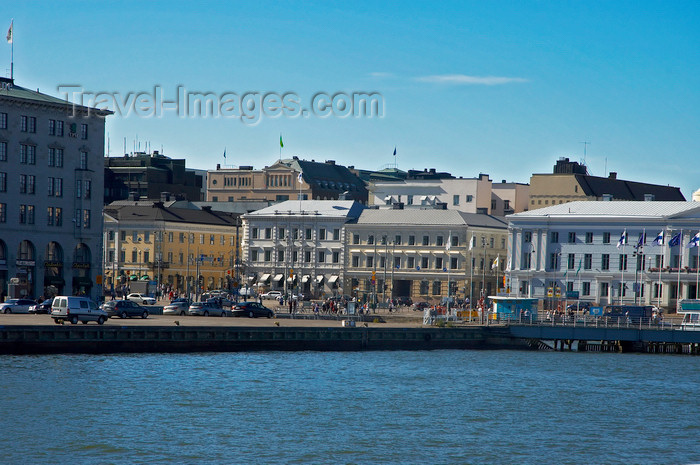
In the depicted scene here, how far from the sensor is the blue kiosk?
102 metres

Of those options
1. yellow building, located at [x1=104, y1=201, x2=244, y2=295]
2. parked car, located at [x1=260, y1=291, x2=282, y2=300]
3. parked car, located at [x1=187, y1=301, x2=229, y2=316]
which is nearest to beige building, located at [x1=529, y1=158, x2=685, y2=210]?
yellow building, located at [x1=104, y1=201, x2=244, y2=295]

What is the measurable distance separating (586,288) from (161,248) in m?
58.2

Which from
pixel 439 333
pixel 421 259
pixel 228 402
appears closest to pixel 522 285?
pixel 421 259

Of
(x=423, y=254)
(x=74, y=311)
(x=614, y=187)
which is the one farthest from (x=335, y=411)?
(x=614, y=187)

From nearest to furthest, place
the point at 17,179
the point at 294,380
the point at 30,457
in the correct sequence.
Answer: the point at 30,457 → the point at 294,380 → the point at 17,179

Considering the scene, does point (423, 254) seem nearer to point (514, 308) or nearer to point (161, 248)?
point (161, 248)

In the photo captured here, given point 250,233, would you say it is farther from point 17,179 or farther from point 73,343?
point 73,343

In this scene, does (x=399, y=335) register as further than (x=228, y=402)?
Yes

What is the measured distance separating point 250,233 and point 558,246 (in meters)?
44.6

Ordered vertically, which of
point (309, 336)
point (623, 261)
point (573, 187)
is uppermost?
point (573, 187)

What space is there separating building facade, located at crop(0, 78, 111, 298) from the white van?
24984 mm

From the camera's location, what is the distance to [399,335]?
9381 cm

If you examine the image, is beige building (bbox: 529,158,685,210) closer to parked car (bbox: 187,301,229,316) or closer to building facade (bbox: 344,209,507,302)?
building facade (bbox: 344,209,507,302)

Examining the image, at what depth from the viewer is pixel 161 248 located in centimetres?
16062
